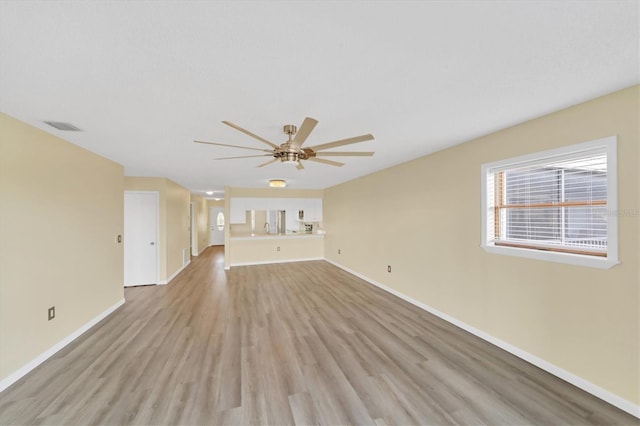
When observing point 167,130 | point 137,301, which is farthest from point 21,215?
point 137,301

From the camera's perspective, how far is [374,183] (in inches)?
190

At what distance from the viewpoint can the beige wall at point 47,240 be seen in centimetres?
202

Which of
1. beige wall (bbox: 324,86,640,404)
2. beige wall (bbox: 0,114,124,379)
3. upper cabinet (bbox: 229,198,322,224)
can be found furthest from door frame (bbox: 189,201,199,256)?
beige wall (bbox: 324,86,640,404)

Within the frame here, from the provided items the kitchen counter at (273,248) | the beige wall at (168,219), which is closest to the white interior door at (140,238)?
the beige wall at (168,219)

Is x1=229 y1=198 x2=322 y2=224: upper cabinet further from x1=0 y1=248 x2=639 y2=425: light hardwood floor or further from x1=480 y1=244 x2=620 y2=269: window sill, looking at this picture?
x1=480 y1=244 x2=620 y2=269: window sill

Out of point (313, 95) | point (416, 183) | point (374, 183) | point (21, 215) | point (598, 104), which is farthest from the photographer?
point (374, 183)

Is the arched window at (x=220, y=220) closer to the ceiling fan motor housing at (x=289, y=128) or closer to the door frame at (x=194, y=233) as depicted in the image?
the door frame at (x=194, y=233)

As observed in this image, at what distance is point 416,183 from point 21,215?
4.58m

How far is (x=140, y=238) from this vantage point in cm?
477

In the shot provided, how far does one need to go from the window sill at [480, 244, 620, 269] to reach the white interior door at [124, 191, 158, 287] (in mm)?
5830

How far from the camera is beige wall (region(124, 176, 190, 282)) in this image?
4762 millimetres

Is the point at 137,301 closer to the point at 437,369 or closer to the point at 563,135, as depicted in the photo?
the point at 437,369

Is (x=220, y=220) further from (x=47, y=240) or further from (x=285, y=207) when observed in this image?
(x=47, y=240)

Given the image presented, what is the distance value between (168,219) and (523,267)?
604 centimetres
